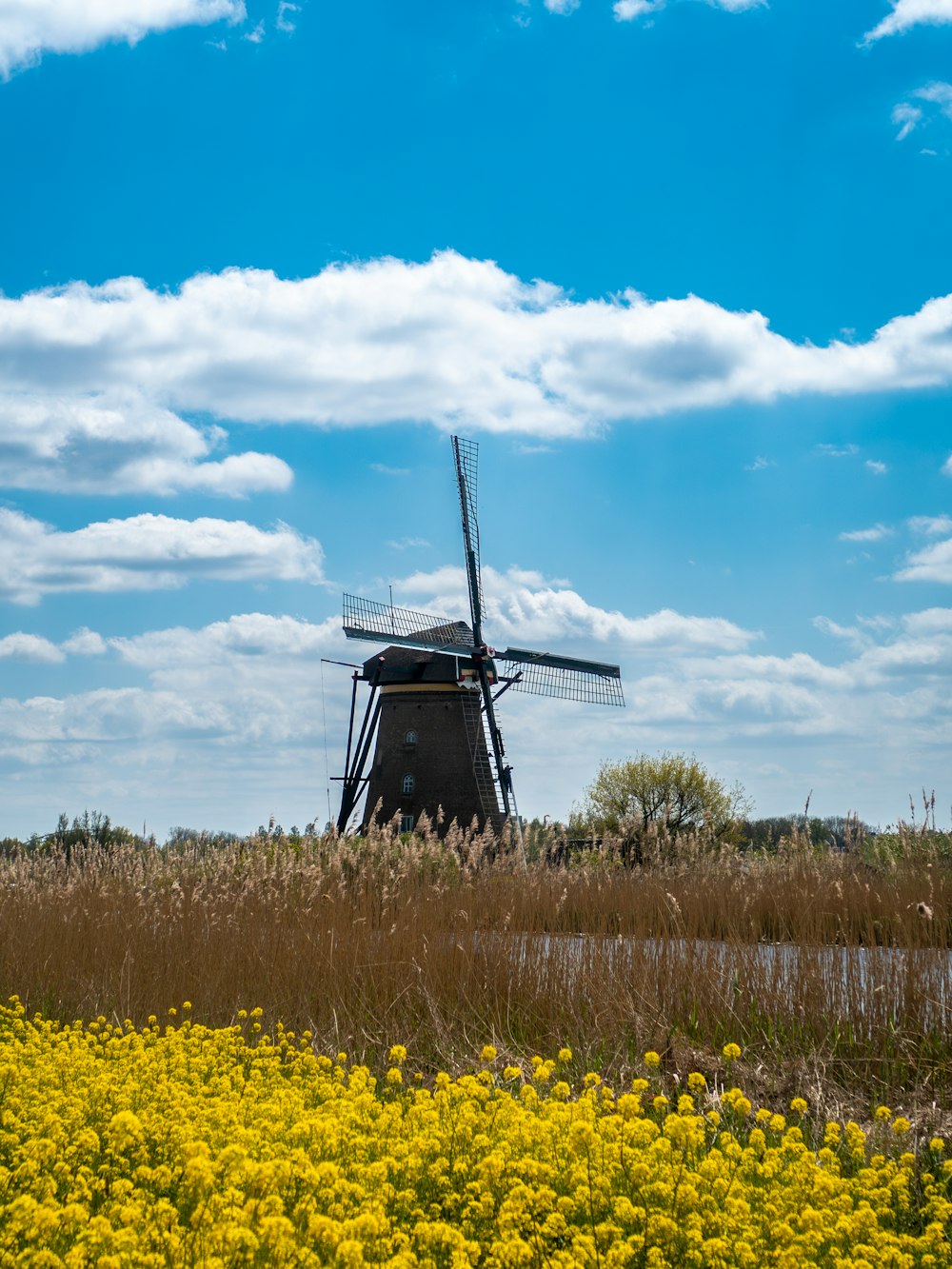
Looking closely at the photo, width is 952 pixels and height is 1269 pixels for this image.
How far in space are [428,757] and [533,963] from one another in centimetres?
2113

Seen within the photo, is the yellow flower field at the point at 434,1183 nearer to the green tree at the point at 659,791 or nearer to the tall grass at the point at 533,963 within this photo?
the tall grass at the point at 533,963

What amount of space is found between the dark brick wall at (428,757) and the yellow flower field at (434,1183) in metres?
22.7

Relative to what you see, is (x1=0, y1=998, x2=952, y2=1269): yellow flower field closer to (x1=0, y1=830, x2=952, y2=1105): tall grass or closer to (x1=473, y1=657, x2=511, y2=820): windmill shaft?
(x1=0, y1=830, x2=952, y2=1105): tall grass

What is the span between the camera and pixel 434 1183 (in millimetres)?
4566

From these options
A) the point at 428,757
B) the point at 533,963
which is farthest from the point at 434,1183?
the point at 428,757

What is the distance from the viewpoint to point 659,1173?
447 cm

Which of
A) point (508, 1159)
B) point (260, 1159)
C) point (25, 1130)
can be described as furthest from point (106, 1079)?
point (508, 1159)

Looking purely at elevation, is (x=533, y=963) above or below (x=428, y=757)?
below

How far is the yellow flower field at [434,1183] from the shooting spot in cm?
369

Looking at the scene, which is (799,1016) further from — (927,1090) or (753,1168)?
(753,1168)

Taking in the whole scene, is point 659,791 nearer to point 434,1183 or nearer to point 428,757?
point 428,757

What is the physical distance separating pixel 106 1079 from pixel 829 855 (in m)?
8.43

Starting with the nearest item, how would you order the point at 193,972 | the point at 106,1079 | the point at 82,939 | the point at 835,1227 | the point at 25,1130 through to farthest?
the point at 835,1227, the point at 25,1130, the point at 106,1079, the point at 193,972, the point at 82,939

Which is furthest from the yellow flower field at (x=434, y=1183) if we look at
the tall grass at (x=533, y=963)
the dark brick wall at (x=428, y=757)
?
the dark brick wall at (x=428, y=757)
